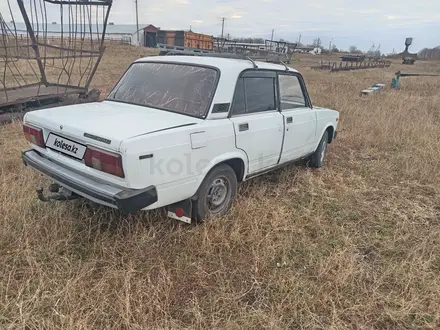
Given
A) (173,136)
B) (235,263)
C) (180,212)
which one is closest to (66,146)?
(173,136)

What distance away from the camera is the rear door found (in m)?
3.26

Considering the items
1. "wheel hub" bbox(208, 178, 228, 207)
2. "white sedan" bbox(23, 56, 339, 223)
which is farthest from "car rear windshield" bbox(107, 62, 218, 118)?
"wheel hub" bbox(208, 178, 228, 207)

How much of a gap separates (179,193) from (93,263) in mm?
875

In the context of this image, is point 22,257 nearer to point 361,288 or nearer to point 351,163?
point 361,288

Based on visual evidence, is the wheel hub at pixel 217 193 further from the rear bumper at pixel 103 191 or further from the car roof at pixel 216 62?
the car roof at pixel 216 62

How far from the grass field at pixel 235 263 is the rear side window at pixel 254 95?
1.05m

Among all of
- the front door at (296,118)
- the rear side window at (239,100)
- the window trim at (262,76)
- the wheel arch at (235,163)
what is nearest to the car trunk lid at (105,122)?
the wheel arch at (235,163)

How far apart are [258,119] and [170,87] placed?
962 mm

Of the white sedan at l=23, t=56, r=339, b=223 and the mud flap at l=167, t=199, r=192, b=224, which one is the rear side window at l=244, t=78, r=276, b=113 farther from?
the mud flap at l=167, t=199, r=192, b=224

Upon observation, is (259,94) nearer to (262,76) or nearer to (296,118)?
(262,76)

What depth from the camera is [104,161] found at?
241 cm

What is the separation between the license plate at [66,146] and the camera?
260 centimetres

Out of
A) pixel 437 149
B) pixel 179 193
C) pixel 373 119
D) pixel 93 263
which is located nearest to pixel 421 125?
pixel 373 119

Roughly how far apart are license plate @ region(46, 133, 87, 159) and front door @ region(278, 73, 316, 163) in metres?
2.28
